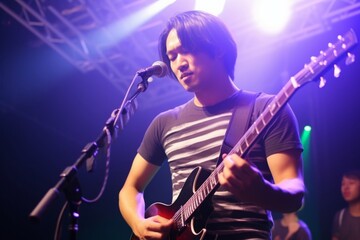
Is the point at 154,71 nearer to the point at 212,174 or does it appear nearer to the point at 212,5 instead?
the point at 212,174

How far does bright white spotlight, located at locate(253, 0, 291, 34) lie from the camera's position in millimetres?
6200

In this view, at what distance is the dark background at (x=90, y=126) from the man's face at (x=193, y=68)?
412 centimetres

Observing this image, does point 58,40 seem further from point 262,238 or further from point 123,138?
point 262,238

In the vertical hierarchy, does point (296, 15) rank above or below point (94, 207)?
above

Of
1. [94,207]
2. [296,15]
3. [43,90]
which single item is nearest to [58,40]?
[43,90]

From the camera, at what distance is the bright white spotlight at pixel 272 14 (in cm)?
620

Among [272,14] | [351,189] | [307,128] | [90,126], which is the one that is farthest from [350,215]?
[90,126]

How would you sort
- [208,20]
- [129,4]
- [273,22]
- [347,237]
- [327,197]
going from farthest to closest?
[327,197] < [273,22] < [129,4] < [347,237] < [208,20]

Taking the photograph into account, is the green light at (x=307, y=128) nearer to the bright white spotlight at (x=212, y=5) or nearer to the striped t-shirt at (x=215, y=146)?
the bright white spotlight at (x=212, y=5)

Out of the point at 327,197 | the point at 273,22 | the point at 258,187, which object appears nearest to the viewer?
the point at 258,187

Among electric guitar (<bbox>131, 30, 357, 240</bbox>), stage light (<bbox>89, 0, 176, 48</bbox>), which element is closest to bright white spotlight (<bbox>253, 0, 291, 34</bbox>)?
stage light (<bbox>89, 0, 176, 48</bbox>)

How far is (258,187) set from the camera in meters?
1.48

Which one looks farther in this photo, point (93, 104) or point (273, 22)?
point (93, 104)

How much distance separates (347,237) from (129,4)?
456 centimetres
